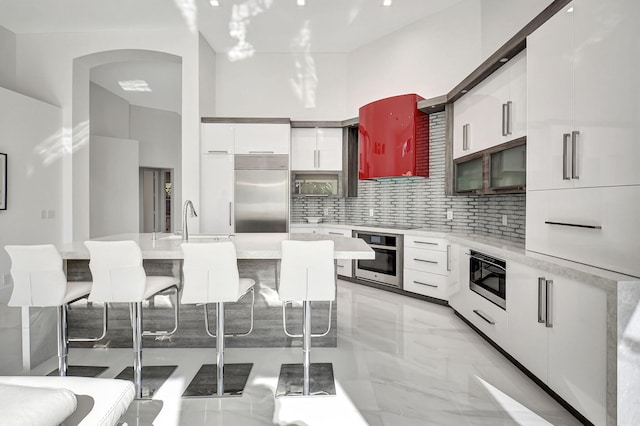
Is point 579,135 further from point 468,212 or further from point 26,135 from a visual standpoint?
point 26,135

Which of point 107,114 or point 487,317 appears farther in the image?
point 107,114

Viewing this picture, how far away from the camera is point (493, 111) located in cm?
348

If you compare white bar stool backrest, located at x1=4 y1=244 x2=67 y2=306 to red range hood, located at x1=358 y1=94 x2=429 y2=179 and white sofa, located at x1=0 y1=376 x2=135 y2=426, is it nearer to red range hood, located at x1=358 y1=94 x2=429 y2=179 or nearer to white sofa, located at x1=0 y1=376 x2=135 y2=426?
white sofa, located at x1=0 y1=376 x2=135 y2=426

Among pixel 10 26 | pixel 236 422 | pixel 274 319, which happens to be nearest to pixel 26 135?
pixel 10 26

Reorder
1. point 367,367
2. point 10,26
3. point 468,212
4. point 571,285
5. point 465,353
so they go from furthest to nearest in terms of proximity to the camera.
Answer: point 10,26 < point 468,212 < point 465,353 < point 367,367 < point 571,285

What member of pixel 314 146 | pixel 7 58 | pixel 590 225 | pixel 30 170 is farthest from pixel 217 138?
pixel 590 225

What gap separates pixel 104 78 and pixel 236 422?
677 cm

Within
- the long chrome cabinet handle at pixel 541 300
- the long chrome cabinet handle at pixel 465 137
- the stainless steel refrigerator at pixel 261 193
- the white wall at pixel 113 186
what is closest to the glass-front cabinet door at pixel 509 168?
the long chrome cabinet handle at pixel 465 137

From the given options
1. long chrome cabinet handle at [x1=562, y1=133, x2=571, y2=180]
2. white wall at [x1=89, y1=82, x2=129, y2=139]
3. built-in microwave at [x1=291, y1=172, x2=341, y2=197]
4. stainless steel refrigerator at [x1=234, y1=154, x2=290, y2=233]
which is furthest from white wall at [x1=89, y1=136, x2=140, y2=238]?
long chrome cabinet handle at [x1=562, y1=133, x2=571, y2=180]

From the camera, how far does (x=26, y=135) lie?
15.4ft

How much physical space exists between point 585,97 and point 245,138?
426 cm

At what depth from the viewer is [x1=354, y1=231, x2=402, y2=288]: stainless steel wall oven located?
493 centimetres

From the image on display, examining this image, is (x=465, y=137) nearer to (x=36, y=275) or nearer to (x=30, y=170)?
(x=36, y=275)

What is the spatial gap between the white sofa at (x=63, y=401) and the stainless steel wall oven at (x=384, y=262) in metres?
3.98
